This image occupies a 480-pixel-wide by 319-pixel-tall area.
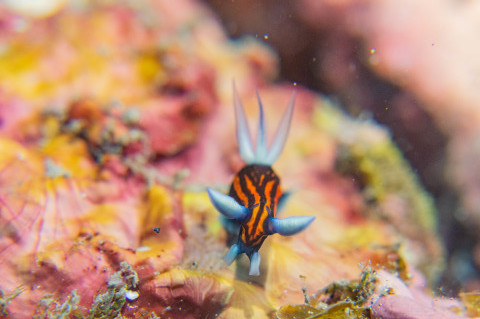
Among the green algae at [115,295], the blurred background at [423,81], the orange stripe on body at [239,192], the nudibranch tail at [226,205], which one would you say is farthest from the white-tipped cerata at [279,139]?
the blurred background at [423,81]

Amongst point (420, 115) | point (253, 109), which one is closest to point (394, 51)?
point (420, 115)

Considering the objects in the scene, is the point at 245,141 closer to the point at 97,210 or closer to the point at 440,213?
the point at 97,210

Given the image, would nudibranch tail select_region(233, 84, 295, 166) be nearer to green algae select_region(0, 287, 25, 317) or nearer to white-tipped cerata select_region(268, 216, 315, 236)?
white-tipped cerata select_region(268, 216, 315, 236)

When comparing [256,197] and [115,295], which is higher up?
[256,197]

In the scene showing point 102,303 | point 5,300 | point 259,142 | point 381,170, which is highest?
point 381,170

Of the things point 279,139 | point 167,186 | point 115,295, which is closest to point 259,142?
point 279,139

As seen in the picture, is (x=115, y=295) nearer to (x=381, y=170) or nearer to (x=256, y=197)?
(x=256, y=197)

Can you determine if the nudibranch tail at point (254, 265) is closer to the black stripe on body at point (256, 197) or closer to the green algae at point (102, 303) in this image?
the black stripe on body at point (256, 197)
